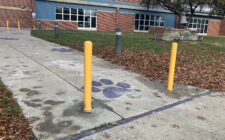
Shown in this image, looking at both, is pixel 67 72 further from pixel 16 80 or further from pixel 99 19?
pixel 99 19

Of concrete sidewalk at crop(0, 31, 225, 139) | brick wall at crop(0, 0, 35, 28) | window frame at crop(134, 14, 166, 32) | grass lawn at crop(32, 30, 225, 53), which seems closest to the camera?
concrete sidewalk at crop(0, 31, 225, 139)

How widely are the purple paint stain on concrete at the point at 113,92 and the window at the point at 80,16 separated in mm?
25481

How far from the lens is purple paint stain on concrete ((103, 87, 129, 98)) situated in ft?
18.0

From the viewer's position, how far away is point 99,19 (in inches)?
1282

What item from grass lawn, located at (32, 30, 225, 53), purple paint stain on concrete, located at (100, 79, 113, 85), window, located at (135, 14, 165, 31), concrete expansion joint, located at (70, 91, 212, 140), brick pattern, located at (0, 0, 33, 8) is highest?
brick pattern, located at (0, 0, 33, 8)

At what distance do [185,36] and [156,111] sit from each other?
17.4 m

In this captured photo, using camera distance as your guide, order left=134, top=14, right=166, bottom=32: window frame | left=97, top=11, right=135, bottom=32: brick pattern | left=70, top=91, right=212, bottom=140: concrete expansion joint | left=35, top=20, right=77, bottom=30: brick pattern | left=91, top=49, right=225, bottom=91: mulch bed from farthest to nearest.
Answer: left=134, top=14, right=166, bottom=32: window frame < left=97, top=11, right=135, bottom=32: brick pattern < left=35, top=20, right=77, bottom=30: brick pattern < left=91, top=49, right=225, bottom=91: mulch bed < left=70, top=91, right=212, bottom=140: concrete expansion joint

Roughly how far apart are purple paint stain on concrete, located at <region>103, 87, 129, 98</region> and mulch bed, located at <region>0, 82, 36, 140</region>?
187 centimetres

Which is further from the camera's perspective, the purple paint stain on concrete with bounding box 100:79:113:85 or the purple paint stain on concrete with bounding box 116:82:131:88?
the purple paint stain on concrete with bounding box 100:79:113:85

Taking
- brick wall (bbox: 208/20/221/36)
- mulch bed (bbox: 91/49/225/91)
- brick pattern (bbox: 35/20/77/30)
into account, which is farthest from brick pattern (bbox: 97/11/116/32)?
mulch bed (bbox: 91/49/225/91)

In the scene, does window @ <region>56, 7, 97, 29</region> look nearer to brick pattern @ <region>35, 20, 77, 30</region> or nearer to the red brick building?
the red brick building

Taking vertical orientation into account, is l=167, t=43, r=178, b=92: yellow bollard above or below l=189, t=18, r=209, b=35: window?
below

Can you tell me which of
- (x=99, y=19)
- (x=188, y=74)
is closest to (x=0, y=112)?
(x=188, y=74)

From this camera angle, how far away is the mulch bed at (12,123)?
365 cm
